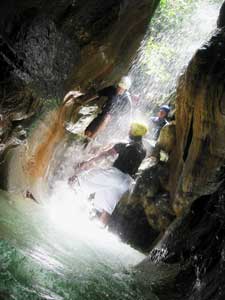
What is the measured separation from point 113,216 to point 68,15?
7.49 metres

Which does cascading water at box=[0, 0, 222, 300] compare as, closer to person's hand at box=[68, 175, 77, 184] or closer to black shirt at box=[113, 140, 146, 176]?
person's hand at box=[68, 175, 77, 184]

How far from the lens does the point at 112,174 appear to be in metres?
10.6

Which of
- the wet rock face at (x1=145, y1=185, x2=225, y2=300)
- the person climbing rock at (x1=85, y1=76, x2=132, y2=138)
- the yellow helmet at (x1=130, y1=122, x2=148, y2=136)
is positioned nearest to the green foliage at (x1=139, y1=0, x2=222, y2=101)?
the person climbing rock at (x1=85, y1=76, x2=132, y2=138)

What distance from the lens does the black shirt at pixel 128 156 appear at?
35.0ft

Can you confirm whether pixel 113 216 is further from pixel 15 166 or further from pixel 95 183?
pixel 15 166

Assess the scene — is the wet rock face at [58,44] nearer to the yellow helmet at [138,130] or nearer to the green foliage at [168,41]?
the yellow helmet at [138,130]

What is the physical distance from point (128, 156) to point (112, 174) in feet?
2.59

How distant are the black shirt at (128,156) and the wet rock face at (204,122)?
159 centimetres

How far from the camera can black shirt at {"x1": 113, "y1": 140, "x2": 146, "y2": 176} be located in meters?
10.7

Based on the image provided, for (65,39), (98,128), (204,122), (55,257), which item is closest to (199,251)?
(55,257)

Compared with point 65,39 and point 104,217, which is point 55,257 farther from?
point 104,217

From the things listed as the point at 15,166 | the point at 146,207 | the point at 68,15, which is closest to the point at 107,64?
the point at 68,15

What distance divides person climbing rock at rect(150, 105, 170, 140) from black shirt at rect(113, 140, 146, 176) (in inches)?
197

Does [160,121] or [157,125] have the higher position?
[160,121]
